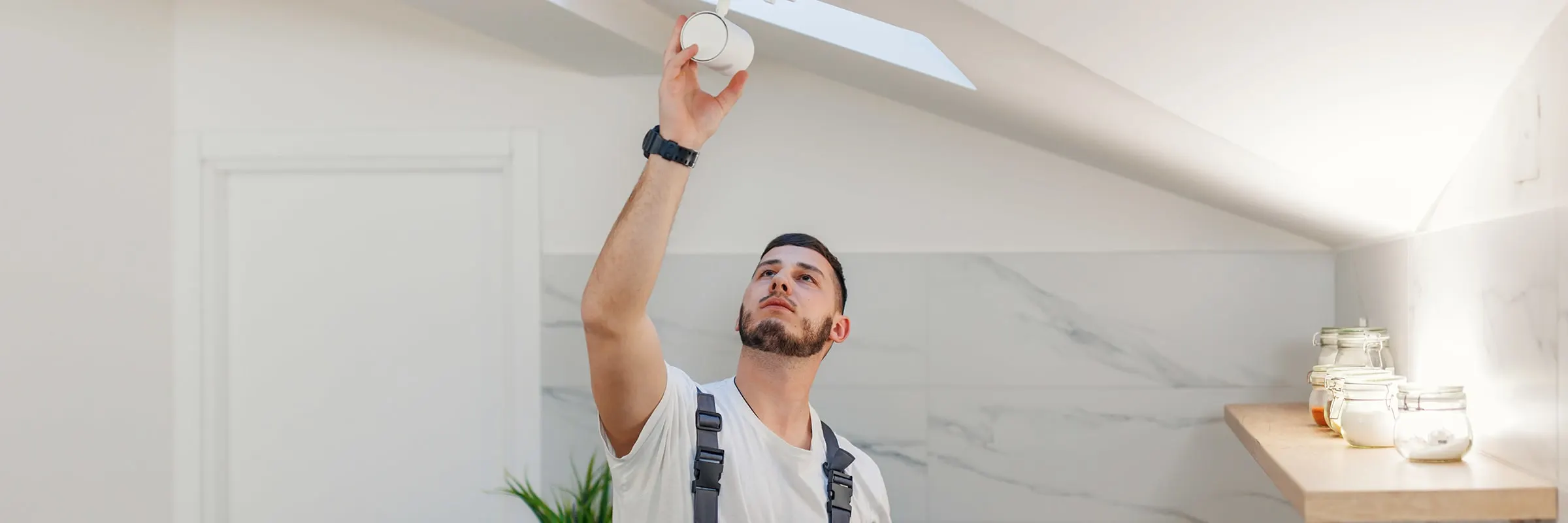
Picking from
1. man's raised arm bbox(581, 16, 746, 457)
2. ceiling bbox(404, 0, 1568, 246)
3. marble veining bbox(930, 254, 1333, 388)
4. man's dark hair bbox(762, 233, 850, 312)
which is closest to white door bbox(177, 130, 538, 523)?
ceiling bbox(404, 0, 1568, 246)

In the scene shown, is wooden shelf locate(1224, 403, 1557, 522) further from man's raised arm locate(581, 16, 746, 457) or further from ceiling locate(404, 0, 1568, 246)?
man's raised arm locate(581, 16, 746, 457)

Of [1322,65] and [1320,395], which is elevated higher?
[1322,65]

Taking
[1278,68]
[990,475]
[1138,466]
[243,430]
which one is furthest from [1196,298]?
[243,430]

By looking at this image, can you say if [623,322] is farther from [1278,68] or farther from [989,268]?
[989,268]

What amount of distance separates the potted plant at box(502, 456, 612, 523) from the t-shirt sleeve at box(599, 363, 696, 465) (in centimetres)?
81

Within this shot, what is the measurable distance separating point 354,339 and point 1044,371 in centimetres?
169

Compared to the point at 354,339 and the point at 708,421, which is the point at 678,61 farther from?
the point at 354,339

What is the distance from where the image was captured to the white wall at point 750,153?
273cm

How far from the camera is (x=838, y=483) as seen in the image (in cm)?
194

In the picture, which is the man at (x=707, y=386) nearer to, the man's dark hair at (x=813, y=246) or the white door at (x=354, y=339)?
the man's dark hair at (x=813, y=246)

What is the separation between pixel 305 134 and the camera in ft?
9.34

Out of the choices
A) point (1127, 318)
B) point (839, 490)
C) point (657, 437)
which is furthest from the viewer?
point (1127, 318)

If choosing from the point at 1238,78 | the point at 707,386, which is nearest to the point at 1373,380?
the point at 1238,78

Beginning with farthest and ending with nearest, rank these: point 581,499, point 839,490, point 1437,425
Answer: point 581,499
point 839,490
point 1437,425
